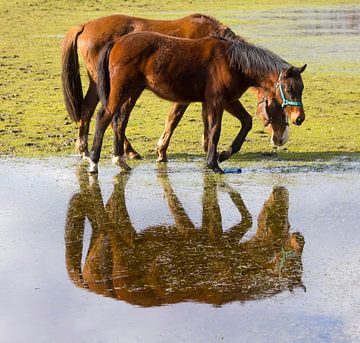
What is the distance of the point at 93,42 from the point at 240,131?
6.61 ft

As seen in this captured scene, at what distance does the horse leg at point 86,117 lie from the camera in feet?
36.9

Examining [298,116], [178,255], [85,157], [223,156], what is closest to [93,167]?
[85,157]

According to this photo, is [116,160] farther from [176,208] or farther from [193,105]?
[193,105]

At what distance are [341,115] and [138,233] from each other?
6.46 metres

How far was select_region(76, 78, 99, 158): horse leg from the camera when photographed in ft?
36.9

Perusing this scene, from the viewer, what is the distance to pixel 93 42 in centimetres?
1121

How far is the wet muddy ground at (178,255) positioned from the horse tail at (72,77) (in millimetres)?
1030

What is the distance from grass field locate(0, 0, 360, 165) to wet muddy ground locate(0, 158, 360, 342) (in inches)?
53.4

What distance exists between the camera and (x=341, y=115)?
44.8ft

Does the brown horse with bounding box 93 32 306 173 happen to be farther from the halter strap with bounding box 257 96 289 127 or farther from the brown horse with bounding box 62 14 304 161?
the brown horse with bounding box 62 14 304 161

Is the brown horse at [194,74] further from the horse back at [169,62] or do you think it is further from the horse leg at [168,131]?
the horse leg at [168,131]

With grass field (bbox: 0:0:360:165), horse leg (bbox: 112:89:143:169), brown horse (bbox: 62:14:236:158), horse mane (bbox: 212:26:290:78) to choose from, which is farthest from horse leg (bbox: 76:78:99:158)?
horse mane (bbox: 212:26:290:78)

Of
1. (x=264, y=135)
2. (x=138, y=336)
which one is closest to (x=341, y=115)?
(x=264, y=135)

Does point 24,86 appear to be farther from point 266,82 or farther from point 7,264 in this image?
point 7,264
